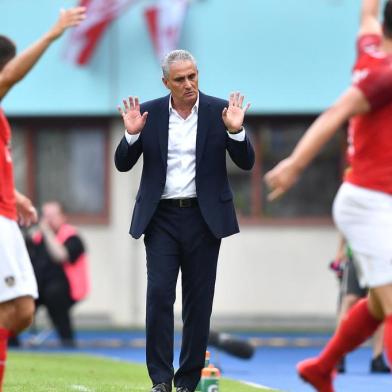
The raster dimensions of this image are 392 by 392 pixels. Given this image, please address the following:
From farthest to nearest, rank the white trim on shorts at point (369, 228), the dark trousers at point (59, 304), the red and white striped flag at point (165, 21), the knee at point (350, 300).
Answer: the red and white striped flag at point (165, 21), the dark trousers at point (59, 304), the knee at point (350, 300), the white trim on shorts at point (369, 228)

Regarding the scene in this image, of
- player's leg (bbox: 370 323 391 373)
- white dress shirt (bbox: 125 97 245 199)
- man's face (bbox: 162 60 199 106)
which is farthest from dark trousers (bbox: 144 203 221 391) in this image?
player's leg (bbox: 370 323 391 373)

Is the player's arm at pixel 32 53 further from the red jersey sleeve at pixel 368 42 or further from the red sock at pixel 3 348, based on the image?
the red jersey sleeve at pixel 368 42

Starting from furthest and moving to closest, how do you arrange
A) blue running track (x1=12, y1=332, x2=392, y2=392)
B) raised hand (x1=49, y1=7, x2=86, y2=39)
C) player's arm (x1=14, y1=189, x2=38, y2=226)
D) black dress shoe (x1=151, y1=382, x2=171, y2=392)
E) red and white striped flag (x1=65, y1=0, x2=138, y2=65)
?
1. red and white striped flag (x1=65, y1=0, x2=138, y2=65)
2. blue running track (x1=12, y1=332, x2=392, y2=392)
3. black dress shoe (x1=151, y1=382, x2=171, y2=392)
4. player's arm (x1=14, y1=189, x2=38, y2=226)
5. raised hand (x1=49, y1=7, x2=86, y2=39)

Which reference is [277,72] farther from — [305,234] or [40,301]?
[40,301]

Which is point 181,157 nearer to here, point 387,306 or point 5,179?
point 5,179

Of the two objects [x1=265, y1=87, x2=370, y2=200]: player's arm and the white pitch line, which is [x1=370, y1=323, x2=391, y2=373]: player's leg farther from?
[x1=265, y1=87, x2=370, y2=200]: player's arm

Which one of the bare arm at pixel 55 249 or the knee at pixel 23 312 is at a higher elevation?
the knee at pixel 23 312

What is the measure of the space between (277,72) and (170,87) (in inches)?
494

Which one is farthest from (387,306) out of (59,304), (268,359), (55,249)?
(55,249)

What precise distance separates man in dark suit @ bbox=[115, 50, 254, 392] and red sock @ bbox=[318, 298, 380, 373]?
5.31 feet

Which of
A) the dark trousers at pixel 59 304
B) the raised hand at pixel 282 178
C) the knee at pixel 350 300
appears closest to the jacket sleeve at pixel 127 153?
the raised hand at pixel 282 178

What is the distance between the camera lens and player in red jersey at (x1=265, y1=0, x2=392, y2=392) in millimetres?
6852

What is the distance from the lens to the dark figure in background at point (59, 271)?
18359 mm

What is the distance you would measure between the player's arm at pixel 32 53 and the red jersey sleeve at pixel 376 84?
163 cm
